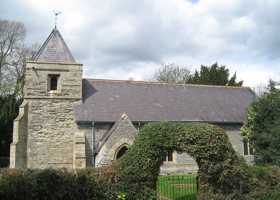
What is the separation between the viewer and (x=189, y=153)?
1146 centimetres

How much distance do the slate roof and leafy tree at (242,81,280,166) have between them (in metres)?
5.85

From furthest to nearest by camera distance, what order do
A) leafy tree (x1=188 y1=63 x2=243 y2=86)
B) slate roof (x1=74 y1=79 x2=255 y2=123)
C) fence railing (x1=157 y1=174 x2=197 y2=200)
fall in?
leafy tree (x1=188 y1=63 x2=243 y2=86) → slate roof (x1=74 y1=79 x2=255 y2=123) → fence railing (x1=157 y1=174 x2=197 y2=200)

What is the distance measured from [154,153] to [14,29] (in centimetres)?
2956

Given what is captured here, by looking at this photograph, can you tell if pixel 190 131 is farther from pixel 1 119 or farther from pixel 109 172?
pixel 1 119

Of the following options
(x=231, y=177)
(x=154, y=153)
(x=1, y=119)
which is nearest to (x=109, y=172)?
(x=154, y=153)

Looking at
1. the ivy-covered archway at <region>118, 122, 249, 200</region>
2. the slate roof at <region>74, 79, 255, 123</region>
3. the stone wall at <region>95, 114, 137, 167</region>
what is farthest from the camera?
the slate roof at <region>74, 79, 255, 123</region>

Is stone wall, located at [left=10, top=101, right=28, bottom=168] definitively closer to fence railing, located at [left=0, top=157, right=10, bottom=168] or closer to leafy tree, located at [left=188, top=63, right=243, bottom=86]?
fence railing, located at [left=0, top=157, right=10, bottom=168]

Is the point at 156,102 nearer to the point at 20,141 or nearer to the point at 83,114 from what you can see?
the point at 83,114

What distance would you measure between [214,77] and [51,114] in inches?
1067

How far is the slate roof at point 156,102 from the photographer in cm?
2534

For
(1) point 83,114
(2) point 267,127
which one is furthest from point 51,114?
(2) point 267,127

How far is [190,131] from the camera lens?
454 inches

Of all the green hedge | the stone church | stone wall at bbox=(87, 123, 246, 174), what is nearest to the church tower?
the stone church

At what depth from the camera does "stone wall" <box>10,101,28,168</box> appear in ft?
75.2
